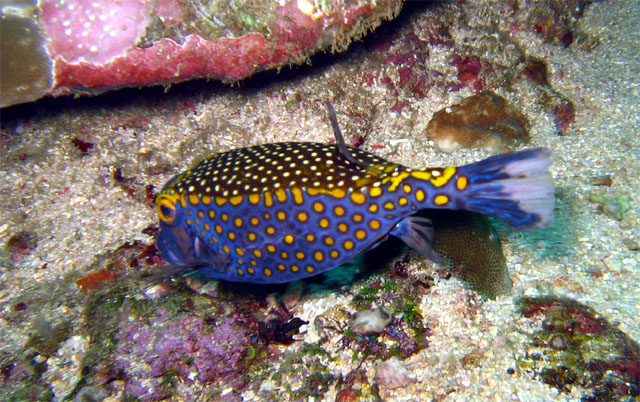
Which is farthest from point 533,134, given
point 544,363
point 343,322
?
point 343,322

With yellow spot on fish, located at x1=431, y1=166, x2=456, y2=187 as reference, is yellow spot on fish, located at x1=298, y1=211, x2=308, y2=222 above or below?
below

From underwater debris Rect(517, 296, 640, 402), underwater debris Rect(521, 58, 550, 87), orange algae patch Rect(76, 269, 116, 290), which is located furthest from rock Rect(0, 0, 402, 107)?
underwater debris Rect(517, 296, 640, 402)

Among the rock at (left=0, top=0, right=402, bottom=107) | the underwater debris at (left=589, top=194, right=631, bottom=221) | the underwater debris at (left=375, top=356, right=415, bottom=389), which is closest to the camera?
the underwater debris at (left=375, top=356, right=415, bottom=389)

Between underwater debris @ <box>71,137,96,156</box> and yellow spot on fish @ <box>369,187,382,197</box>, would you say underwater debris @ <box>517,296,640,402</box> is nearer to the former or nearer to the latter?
yellow spot on fish @ <box>369,187,382,197</box>

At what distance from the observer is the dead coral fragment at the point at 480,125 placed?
5148mm

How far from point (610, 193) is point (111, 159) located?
694 centimetres

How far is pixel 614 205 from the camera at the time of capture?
14.1 ft

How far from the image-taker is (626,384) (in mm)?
2846

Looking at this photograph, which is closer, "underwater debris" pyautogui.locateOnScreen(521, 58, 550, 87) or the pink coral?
the pink coral

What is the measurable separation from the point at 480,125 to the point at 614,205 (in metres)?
1.92

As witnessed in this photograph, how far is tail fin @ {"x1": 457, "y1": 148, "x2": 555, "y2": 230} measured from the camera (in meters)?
2.58

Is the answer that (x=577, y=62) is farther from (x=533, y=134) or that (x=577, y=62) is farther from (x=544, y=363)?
(x=544, y=363)

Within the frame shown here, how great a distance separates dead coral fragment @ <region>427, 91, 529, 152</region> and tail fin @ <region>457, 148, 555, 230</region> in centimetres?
259

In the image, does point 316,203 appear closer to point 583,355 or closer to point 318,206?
point 318,206
